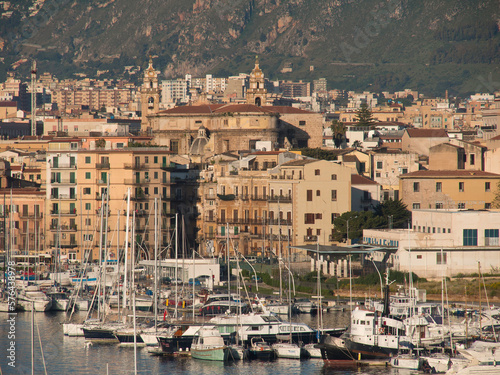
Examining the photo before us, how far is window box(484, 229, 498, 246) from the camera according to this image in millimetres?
71500

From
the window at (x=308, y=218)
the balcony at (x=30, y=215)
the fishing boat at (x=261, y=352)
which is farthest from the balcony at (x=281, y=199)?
the fishing boat at (x=261, y=352)

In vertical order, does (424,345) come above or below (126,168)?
below

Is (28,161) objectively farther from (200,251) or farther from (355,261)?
(355,261)

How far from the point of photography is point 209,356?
166 ft

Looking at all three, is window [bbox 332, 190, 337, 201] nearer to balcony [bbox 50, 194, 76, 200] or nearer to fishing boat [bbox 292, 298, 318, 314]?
fishing boat [bbox 292, 298, 318, 314]

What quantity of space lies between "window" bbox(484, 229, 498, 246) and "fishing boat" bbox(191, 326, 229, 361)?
25.7 metres

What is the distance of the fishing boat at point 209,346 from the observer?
50.4 meters

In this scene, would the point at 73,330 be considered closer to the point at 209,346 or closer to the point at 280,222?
the point at 209,346

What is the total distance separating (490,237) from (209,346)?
26874mm

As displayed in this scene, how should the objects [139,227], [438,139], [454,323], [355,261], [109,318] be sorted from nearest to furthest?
[454,323] → [109,318] → [355,261] → [139,227] → [438,139]

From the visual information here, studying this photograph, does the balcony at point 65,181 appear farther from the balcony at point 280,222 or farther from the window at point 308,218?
the window at point 308,218

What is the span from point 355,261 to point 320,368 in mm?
23819

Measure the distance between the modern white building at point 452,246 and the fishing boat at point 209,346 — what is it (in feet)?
69.4

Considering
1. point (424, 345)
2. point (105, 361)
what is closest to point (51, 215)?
point (105, 361)
